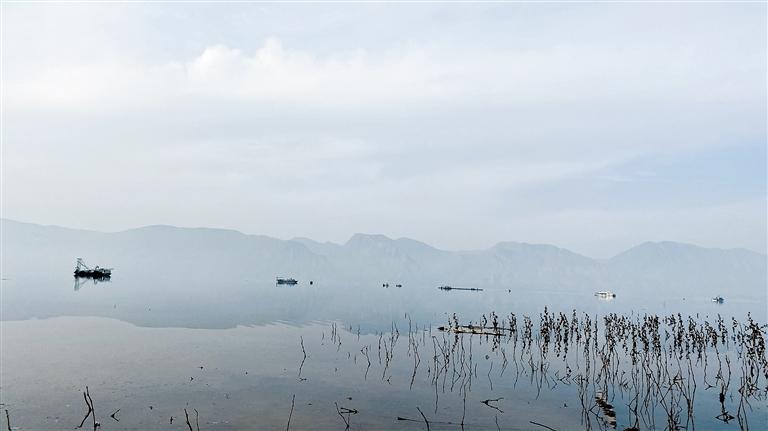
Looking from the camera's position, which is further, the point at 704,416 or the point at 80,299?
the point at 80,299

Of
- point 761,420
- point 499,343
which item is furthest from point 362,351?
point 761,420

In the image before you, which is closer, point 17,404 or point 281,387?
point 17,404

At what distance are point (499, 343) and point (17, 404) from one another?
38880 millimetres

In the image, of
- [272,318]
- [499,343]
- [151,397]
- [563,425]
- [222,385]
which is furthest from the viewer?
[272,318]

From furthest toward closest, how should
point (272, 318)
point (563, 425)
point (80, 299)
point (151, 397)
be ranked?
point (80, 299), point (272, 318), point (151, 397), point (563, 425)

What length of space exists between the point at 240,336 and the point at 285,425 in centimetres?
3056

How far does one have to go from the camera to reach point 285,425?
22094 millimetres

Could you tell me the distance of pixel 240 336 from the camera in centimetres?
5066

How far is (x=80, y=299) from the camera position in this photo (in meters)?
89.8

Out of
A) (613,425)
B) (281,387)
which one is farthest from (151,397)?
(613,425)

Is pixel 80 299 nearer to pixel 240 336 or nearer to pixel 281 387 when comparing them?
pixel 240 336

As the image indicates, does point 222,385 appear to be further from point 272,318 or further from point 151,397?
point 272,318

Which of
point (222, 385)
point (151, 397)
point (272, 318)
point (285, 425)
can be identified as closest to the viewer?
point (285, 425)

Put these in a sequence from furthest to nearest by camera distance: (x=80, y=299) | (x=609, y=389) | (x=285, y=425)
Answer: (x=80, y=299) < (x=609, y=389) < (x=285, y=425)
